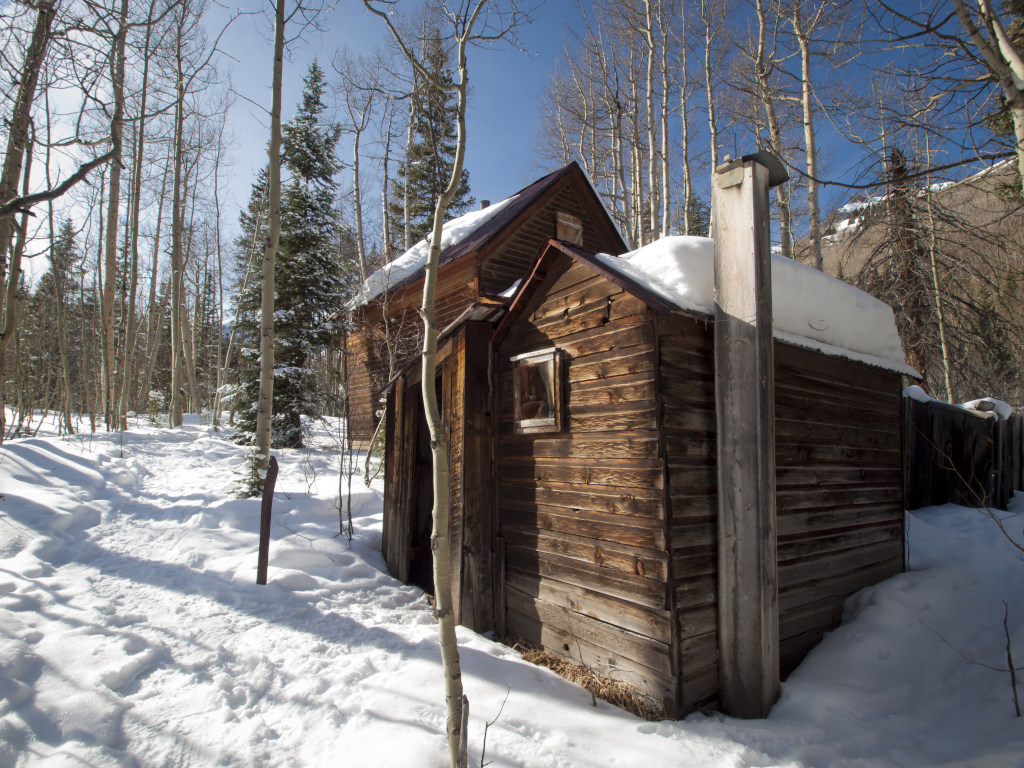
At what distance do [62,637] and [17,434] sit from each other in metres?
11.8

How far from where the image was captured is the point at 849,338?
195 inches

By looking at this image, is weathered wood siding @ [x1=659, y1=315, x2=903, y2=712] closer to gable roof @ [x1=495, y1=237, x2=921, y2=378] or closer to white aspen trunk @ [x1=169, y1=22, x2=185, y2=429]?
gable roof @ [x1=495, y1=237, x2=921, y2=378]

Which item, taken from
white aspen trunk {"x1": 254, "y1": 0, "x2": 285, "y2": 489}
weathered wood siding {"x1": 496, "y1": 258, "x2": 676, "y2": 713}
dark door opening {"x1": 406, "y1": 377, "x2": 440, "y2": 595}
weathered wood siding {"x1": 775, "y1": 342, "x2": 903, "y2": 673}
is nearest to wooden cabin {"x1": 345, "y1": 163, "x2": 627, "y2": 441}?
white aspen trunk {"x1": 254, "y1": 0, "x2": 285, "y2": 489}

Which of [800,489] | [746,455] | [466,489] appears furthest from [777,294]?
[466,489]

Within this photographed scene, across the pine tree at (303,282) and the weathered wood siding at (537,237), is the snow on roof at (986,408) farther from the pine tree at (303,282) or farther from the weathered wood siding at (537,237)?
the pine tree at (303,282)

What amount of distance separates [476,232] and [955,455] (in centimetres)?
1026

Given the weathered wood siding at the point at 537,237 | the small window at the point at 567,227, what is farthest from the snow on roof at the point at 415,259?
the small window at the point at 567,227

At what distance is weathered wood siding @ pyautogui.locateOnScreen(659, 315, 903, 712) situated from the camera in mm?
3734

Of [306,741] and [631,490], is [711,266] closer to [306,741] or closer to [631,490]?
[631,490]

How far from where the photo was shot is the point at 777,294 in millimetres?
4246

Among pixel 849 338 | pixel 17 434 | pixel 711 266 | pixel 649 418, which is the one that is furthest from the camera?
pixel 17 434

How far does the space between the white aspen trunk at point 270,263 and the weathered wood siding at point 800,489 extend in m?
5.34

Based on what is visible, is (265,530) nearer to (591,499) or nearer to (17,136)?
(591,499)

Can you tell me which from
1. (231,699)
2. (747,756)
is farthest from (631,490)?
(231,699)
